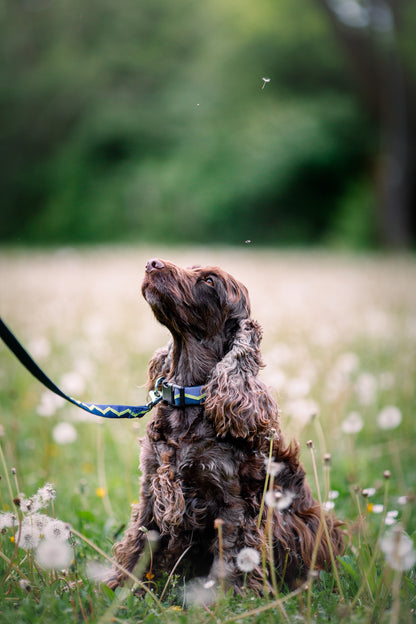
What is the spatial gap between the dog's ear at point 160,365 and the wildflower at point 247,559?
95cm

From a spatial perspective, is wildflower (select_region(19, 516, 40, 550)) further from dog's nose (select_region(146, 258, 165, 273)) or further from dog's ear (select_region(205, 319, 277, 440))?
dog's nose (select_region(146, 258, 165, 273))

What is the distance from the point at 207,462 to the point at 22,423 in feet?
10.5

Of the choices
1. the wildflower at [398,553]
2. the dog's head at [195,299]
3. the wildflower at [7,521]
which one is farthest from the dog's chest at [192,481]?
the wildflower at [398,553]

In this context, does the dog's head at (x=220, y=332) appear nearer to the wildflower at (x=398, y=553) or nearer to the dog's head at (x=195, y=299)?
the dog's head at (x=195, y=299)

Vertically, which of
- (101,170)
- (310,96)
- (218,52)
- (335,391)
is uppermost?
(218,52)

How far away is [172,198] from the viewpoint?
26.3m

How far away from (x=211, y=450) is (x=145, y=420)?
243 centimetres

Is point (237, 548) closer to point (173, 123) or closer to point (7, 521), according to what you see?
point (7, 521)

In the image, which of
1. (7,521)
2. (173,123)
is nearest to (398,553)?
(7,521)

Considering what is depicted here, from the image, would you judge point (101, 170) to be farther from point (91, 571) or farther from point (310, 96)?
point (91, 571)

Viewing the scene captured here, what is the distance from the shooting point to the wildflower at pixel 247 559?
245 centimetres

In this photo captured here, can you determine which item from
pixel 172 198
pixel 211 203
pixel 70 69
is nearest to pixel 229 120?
pixel 172 198

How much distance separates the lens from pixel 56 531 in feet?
8.23

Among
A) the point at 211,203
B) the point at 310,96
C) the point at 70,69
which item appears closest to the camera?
the point at 211,203
